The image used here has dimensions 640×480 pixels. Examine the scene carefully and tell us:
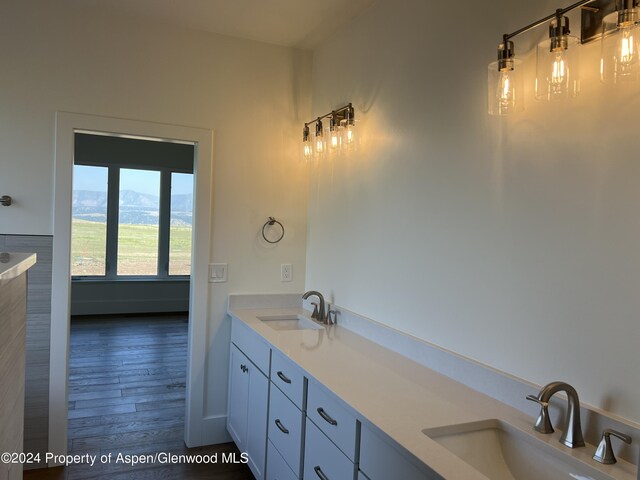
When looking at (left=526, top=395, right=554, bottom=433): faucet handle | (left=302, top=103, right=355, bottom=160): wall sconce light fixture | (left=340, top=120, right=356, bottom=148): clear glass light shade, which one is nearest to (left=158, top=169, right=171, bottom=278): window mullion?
(left=302, top=103, right=355, bottom=160): wall sconce light fixture

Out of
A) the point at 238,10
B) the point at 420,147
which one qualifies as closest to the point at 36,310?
the point at 238,10

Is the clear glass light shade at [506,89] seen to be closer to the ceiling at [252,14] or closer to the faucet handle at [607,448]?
the faucet handle at [607,448]

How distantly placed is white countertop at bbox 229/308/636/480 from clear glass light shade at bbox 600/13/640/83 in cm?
99

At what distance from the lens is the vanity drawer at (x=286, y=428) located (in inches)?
79.0

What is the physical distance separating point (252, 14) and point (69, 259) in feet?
5.71

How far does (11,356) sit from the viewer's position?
163cm

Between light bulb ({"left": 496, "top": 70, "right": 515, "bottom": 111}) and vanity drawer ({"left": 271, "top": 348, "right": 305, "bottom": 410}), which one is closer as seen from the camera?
light bulb ({"left": 496, "top": 70, "right": 515, "bottom": 111})

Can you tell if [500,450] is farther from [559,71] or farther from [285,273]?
[285,273]

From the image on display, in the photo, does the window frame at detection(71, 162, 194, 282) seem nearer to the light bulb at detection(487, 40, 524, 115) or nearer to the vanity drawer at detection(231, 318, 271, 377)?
the vanity drawer at detection(231, 318, 271, 377)

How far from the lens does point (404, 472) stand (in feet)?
4.29

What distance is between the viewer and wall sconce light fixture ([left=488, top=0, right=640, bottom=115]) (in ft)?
4.00

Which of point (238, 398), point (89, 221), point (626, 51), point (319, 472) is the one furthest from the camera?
point (89, 221)

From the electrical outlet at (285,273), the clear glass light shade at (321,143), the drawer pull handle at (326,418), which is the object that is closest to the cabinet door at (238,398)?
the electrical outlet at (285,273)

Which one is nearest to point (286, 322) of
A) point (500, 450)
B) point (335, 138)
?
point (335, 138)
